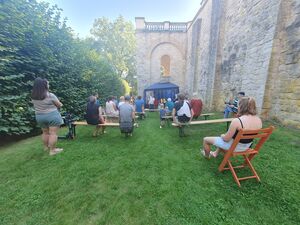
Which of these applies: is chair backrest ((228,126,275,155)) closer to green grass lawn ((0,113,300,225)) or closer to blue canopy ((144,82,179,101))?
green grass lawn ((0,113,300,225))

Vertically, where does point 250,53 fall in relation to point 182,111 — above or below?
above

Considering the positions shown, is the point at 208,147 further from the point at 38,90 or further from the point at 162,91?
the point at 162,91

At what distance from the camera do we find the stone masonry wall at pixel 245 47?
5.68 meters

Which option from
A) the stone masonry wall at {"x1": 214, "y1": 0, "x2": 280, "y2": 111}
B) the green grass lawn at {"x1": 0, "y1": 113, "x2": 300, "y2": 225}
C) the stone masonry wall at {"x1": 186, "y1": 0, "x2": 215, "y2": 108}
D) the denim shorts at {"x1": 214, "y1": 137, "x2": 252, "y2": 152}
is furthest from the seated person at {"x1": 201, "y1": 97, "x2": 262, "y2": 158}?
the stone masonry wall at {"x1": 186, "y1": 0, "x2": 215, "y2": 108}

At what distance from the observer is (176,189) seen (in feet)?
7.93

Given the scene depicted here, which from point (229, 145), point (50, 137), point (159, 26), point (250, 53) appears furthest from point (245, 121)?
point (159, 26)

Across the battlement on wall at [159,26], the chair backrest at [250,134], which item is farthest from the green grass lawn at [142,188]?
the battlement on wall at [159,26]

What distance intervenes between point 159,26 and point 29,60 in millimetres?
14822

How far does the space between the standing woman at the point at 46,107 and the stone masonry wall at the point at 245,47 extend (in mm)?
6779

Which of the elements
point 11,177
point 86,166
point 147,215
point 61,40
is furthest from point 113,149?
point 61,40

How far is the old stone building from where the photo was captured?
5008 mm

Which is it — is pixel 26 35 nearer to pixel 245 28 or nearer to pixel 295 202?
pixel 295 202

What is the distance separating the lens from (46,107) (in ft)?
10.8

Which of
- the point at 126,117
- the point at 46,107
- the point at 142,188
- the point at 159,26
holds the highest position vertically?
the point at 159,26
